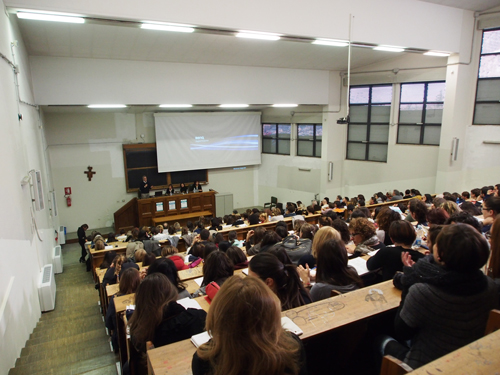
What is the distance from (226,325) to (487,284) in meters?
1.22

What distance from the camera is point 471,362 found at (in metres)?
1.23

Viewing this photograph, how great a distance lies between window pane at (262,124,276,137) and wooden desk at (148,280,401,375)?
10926 millimetres

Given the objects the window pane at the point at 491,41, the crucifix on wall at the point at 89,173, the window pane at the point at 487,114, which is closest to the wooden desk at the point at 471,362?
the window pane at the point at 487,114

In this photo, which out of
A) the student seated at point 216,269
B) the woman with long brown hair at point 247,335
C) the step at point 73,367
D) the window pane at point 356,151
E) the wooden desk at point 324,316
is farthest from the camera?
the window pane at point 356,151

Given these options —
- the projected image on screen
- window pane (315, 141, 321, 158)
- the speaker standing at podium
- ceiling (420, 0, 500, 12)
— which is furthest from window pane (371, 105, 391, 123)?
the speaker standing at podium

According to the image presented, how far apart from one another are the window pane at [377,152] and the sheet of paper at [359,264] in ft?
26.1

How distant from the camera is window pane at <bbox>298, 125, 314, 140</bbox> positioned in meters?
11.5

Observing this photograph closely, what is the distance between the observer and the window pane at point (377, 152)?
33.4ft

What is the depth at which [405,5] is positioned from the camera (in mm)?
6762

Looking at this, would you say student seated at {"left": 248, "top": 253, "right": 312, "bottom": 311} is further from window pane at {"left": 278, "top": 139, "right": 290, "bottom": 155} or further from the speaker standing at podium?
window pane at {"left": 278, "top": 139, "right": 290, "bottom": 155}

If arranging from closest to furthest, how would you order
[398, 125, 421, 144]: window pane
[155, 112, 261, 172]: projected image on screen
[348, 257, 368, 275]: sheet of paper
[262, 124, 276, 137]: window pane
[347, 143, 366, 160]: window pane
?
1. [348, 257, 368, 275]: sheet of paper
2. [398, 125, 421, 144]: window pane
3. [347, 143, 366, 160]: window pane
4. [155, 112, 261, 172]: projected image on screen
5. [262, 124, 276, 137]: window pane

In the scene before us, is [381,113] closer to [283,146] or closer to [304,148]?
[304,148]

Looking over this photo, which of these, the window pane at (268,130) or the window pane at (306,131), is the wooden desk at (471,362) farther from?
the window pane at (268,130)

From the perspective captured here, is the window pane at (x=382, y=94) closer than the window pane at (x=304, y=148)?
Yes
